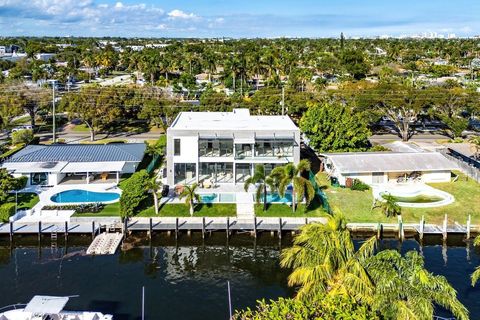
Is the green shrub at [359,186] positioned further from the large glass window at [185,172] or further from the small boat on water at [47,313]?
the small boat on water at [47,313]

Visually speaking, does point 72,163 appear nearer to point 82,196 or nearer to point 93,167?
point 93,167

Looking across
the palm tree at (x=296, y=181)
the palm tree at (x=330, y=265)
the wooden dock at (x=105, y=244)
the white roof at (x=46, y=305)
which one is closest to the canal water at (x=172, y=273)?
the wooden dock at (x=105, y=244)

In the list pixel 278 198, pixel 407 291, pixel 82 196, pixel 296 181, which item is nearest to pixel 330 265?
pixel 407 291

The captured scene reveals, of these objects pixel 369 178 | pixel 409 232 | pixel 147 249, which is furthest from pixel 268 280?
pixel 369 178

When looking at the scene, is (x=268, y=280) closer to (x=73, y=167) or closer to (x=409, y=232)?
(x=409, y=232)

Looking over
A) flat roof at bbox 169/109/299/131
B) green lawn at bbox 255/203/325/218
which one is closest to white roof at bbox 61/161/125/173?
flat roof at bbox 169/109/299/131

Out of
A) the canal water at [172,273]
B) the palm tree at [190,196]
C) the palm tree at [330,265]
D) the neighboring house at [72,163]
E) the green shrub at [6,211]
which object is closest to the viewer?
the palm tree at [330,265]
